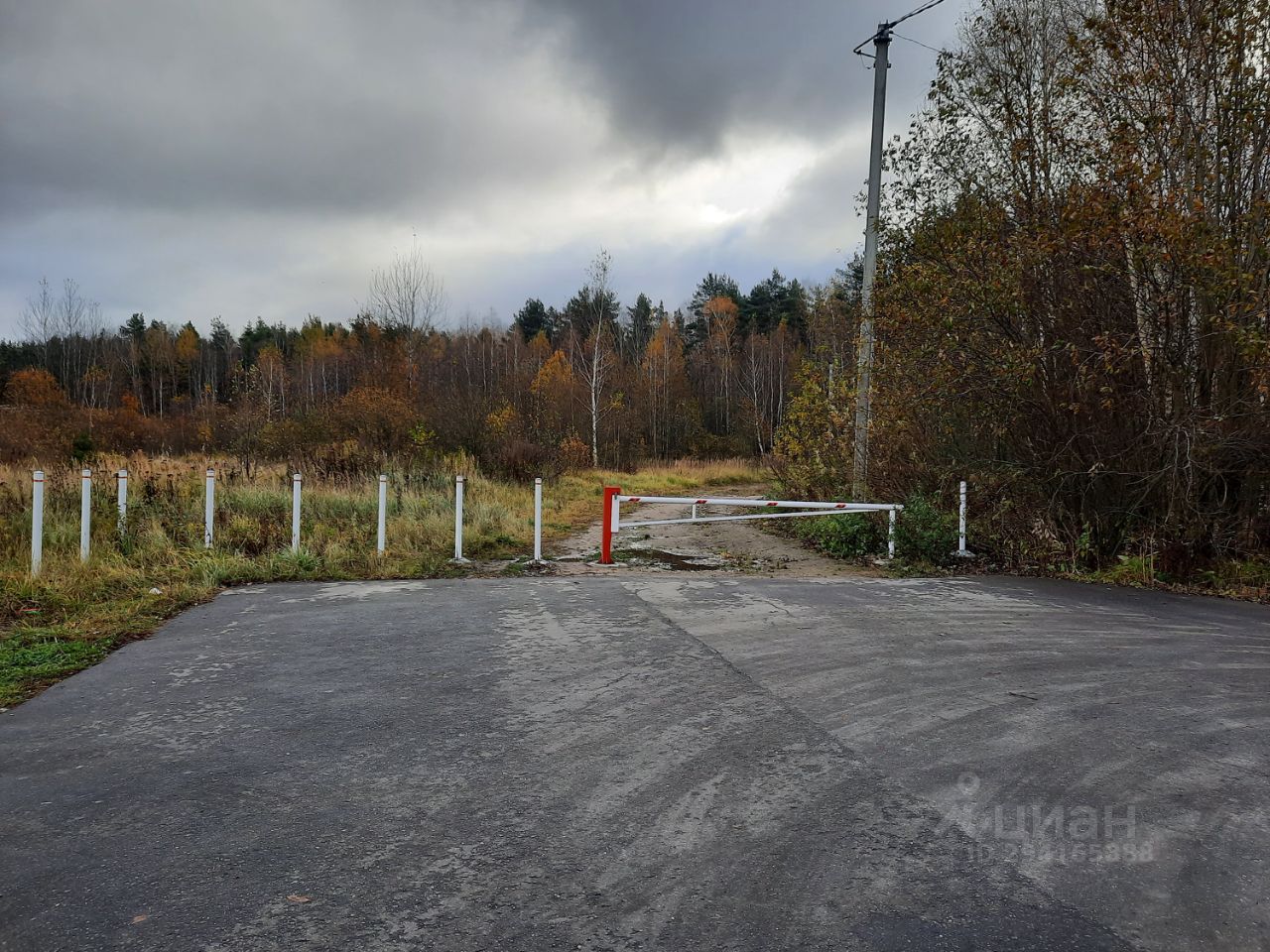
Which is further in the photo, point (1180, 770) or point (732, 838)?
point (1180, 770)

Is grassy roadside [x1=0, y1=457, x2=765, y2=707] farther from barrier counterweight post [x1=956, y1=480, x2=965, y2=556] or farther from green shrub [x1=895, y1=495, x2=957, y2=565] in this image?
barrier counterweight post [x1=956, y1=480, x2=965, y2=556]

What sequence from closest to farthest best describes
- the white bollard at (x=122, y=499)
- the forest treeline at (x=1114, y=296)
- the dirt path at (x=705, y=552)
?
the forest treeline at (x=1114, y=296) → the white bollard at (x=122, y=499) → the dirt path at (x=705, y=552)

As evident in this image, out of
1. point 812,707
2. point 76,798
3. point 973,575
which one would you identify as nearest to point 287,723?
point 76,798

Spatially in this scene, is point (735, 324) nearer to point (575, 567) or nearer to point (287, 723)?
point (575, 567)

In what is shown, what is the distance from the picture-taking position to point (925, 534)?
12.2m

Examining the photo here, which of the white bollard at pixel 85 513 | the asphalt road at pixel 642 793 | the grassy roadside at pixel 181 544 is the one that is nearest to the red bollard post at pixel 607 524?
the grassy roadside at pixel 181 544

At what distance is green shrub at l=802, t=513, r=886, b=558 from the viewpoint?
13.2 m

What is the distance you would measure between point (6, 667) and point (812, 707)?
558cm

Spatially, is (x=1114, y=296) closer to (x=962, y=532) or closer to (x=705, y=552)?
(x=962, y=532)

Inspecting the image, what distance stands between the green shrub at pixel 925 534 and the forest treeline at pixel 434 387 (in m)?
11.7

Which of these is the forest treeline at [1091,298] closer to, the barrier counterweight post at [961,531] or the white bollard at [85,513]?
the barrier counterweight post at [961,531]

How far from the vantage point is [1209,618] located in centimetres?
793

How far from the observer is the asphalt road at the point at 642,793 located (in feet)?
8.92

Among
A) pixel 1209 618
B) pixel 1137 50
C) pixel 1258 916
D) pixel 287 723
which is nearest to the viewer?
pixel 1258 916
